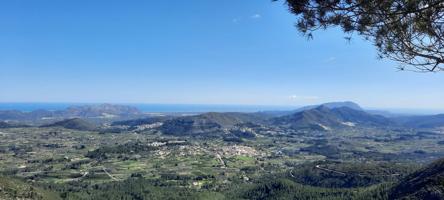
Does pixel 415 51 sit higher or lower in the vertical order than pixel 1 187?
higher

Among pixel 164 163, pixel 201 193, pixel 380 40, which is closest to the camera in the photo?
pixel 380 40

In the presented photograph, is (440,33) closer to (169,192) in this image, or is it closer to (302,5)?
(302,5)

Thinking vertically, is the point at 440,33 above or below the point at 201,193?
above

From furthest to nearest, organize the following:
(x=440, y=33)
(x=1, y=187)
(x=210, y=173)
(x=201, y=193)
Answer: (x=210, y=173) → (x=201, y=193) → (x=1, y=187) → (x=440, y=33)

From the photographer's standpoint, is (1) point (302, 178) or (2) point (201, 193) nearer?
(2) point (201, 193)

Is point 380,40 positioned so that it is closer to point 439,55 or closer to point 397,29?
point 397,29

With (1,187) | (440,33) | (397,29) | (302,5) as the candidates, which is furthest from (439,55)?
(1,187)

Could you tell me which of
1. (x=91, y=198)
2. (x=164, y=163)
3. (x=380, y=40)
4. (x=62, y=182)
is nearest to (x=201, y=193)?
(x=91, y=198)

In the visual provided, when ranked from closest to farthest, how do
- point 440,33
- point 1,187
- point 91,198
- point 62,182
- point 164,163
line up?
point 440,33, point 1,187, point 91,198, point 62,182, point 164,163

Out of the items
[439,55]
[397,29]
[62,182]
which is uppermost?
[397,29]
